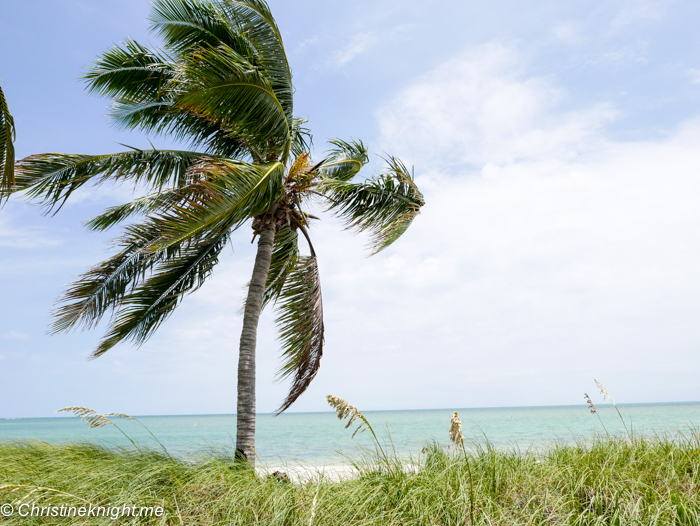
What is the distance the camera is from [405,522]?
3668mm

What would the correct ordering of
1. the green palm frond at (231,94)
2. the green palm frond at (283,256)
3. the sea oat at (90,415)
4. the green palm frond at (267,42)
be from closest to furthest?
the sea oat at (90,415), the green palm frond at (231,94), the green palm frond at (267,42), the green palm frond at (283,256)

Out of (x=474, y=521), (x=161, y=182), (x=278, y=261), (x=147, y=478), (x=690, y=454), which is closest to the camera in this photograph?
(x=474, y=521)

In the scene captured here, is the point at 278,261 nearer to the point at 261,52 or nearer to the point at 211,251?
the point at 211,251

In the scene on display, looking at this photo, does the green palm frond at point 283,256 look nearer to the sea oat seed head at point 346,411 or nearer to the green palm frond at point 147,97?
the green palm frond at point 147,97

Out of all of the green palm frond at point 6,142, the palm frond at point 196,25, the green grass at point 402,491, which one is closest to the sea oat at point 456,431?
the green grass at point 402,491

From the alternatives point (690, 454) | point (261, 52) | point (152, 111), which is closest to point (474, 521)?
point (690, 454)

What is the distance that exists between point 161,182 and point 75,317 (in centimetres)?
292

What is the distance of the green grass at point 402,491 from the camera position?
376 centimetres

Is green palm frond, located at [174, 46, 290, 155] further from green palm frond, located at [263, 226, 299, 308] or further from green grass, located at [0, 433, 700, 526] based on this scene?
green grass, located at [0, 433, 700, 526]

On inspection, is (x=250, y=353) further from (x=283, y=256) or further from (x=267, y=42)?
(x=267, y=42)

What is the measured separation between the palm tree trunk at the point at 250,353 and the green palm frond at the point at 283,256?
1.01 meters

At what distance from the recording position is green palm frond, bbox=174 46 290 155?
620cm

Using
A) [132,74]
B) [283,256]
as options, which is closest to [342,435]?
[283,256]

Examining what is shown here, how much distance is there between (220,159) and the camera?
6957 mm
